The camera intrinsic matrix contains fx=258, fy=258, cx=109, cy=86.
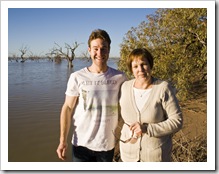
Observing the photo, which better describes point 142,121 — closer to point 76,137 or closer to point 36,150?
point 76,137

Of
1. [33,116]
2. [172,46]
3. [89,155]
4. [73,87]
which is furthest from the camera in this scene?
[33,116]

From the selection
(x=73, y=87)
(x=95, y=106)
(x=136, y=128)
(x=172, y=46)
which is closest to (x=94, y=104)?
(x=95, y=106)

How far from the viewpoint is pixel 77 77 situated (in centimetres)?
177

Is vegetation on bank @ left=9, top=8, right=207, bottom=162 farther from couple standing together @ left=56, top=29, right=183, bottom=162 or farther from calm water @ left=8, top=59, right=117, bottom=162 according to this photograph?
couple standing together @ left=56, top=29, right=183, bottom=162

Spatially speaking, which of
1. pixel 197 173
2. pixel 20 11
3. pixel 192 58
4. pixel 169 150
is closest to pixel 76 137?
pixel 169 150

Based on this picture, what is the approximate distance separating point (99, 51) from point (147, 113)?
0.53 meters

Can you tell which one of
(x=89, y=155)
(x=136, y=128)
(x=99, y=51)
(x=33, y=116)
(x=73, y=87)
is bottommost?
(x=33, y=116)

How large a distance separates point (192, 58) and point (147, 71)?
2638mm

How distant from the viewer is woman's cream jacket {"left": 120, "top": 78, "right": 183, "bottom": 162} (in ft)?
5.46

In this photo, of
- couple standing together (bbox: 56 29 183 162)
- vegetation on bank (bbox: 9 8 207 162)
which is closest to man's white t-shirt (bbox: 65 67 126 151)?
couple standing together (bbox: 56 29 183 162)

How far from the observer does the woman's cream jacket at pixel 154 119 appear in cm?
166

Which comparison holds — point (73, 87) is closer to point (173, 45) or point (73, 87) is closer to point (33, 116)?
point (173, 45)

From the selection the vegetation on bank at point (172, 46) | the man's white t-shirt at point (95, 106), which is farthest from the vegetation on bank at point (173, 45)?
the man's white t-shirt at point (95, 106)

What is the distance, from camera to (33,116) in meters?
4.66
